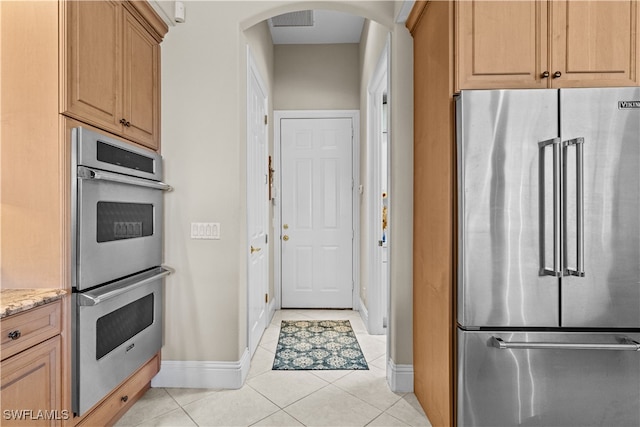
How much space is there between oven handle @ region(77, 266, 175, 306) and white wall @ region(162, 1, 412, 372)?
186mm

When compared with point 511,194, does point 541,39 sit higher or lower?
higher

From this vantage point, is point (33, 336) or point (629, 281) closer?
point (33, 336)

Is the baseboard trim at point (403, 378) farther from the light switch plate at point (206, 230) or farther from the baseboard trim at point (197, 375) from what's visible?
the light switch plate at point (206, 230)

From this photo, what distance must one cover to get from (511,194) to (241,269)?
1727 mm

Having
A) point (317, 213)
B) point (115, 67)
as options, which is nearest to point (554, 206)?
point (115, 67)

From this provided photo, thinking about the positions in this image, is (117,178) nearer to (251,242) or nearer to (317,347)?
(251,242)

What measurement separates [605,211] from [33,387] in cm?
254

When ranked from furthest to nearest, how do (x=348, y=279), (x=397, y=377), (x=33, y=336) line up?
(x=348, y=279), (x=397, y=377), (x=33, y=336)

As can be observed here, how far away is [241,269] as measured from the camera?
2414 millimetres

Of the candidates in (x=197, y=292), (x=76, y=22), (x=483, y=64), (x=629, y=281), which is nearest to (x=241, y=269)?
(x=197, y=292)

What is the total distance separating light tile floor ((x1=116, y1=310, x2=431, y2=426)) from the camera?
2006mm

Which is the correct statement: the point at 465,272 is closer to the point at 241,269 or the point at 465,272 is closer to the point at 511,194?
the point at 511,194

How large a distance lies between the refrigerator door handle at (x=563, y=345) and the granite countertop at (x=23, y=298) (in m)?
1.94

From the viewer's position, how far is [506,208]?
158cm
